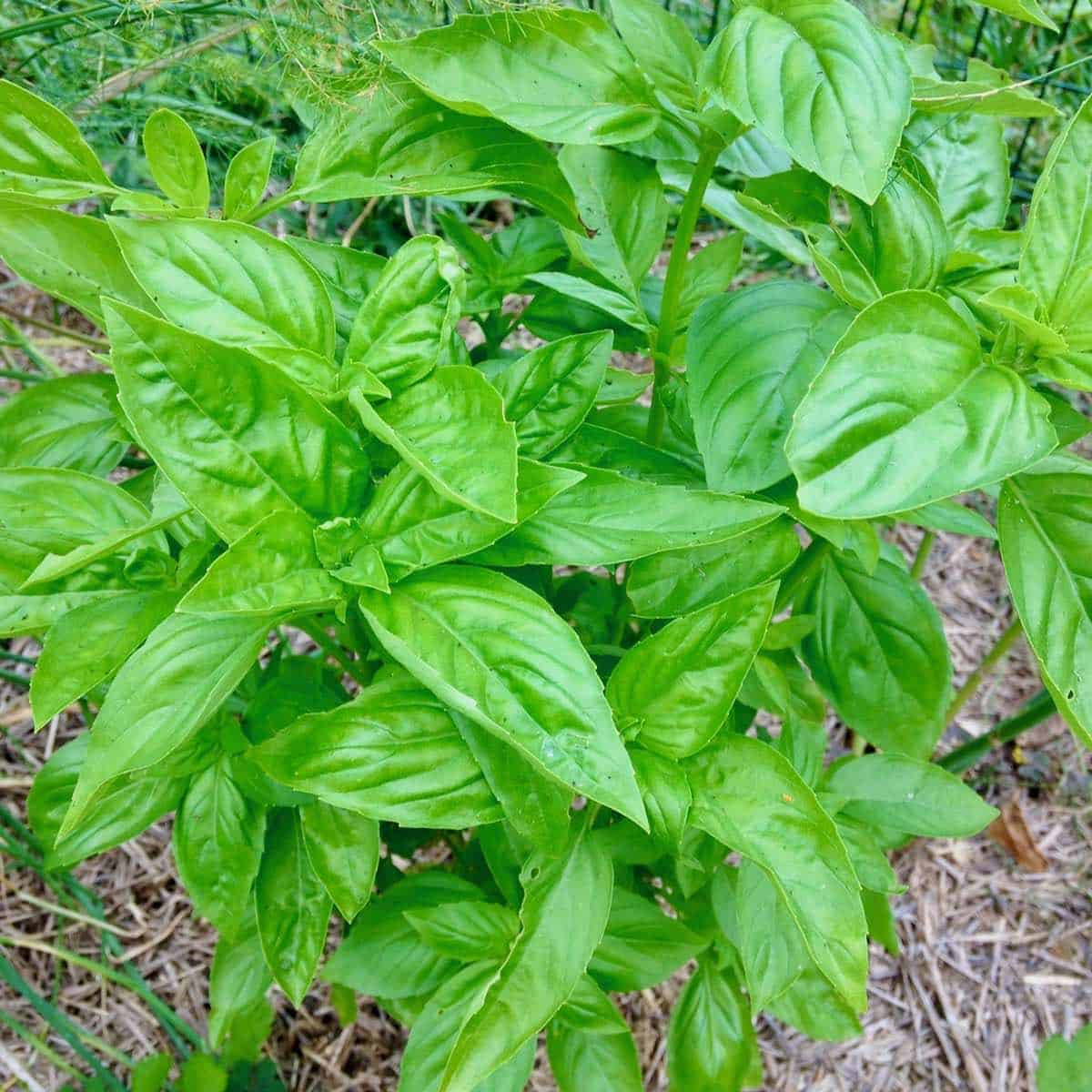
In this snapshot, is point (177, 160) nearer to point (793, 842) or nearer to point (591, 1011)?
point (793, 842)

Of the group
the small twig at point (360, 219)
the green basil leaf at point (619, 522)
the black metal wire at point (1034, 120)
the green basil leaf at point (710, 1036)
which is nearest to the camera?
the green basil leaf at point (619, 522)

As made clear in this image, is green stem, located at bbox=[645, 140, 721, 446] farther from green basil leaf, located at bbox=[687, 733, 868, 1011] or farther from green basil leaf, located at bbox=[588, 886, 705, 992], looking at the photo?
green basil leaf, located at bbox=[588, 886, 705, 992]

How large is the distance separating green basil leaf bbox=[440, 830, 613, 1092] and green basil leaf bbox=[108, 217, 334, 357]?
46cm

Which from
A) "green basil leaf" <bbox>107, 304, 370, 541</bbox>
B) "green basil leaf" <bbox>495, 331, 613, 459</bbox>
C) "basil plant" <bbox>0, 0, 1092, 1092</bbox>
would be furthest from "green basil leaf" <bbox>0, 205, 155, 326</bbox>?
"green basil leaf" <bbox>495, 331, 613, 459</bbox>

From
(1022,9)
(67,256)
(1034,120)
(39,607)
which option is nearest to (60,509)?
(39,607)

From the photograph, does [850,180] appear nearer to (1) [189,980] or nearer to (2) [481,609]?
(2) [481,609]

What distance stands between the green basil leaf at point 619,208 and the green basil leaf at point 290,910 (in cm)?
62

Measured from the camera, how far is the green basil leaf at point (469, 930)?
0.93 m

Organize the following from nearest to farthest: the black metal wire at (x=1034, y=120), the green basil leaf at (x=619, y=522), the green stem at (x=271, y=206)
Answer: the green basil leaf at (x=619, y=522), the green stem at (x=271, y=206), the black metal wire at (x=1034, y=120)

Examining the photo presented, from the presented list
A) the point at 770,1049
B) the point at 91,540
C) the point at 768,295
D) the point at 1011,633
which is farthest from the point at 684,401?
the point at 770,1049

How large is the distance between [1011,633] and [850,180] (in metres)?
0.87

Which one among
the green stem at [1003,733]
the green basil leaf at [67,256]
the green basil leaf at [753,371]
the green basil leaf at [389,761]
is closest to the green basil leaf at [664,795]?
the green basil leaf at [389,761]

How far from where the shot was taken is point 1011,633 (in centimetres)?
138

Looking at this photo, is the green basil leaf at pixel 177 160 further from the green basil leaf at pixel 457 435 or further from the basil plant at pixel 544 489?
the green basil leaf at pixel 457 435
